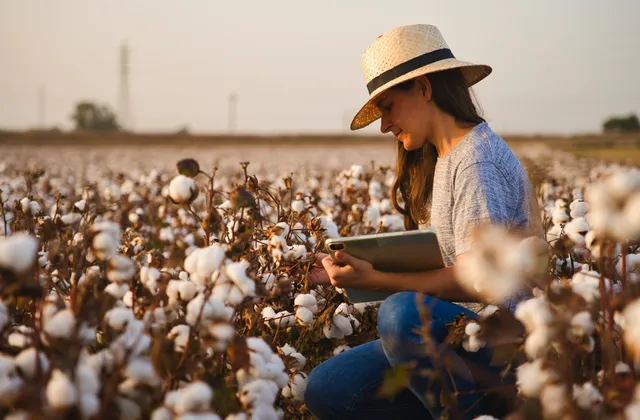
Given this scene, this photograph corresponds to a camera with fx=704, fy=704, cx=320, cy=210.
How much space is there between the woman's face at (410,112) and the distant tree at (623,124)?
2718 inches

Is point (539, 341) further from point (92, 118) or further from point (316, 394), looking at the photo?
point (92, 118)

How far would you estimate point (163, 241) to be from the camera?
453 cm

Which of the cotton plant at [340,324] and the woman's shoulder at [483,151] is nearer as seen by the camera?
the woman's shoulder at [483,151]

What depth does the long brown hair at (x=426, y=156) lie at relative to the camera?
97.6 inches

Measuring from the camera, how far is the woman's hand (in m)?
2.17

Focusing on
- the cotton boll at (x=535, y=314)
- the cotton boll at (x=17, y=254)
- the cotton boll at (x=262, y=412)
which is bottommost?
the cotton boll at (x=262, y=412)

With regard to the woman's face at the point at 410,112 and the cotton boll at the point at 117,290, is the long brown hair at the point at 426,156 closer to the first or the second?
the woman's face at the point at 410,112

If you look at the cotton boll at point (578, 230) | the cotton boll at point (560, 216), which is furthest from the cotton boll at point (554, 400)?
the cotton boll at point (560, 216)

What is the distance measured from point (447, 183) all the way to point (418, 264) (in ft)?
1.13

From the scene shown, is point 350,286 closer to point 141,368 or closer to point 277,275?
point 277,275

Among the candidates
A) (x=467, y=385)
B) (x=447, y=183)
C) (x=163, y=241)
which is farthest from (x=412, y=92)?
(x=163, y=241)

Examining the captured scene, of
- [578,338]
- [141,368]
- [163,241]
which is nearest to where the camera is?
[141,368]

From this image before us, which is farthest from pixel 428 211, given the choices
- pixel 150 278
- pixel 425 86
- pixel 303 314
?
pixel 150 278

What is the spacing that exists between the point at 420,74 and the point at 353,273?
28.9 inches
